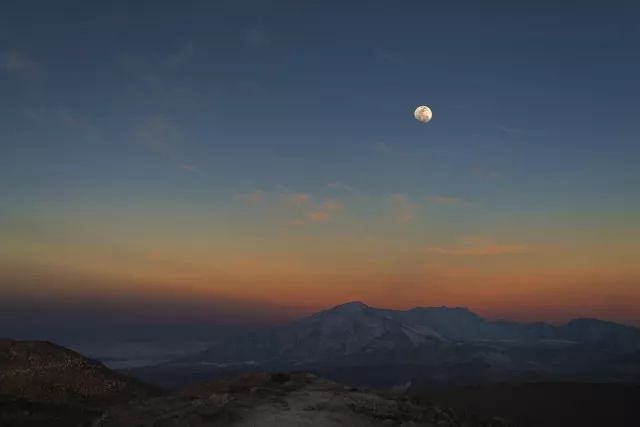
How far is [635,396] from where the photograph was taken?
98125 millimetres

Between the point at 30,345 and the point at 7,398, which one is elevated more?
the point at 30,345

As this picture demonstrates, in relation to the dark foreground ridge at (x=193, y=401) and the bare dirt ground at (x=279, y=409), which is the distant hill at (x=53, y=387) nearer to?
the dark foreground ridge at (x=193, y=401)

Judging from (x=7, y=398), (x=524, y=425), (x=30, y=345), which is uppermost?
(x=30, y=345)

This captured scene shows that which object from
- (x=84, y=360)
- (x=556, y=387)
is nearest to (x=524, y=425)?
(x=556, y=387)

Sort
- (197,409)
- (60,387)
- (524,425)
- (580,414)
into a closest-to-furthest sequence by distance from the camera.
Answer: (197,409)
(60,387)
(524,425)
(580,414)

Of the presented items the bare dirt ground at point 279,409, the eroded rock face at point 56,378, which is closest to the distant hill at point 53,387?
the eroded rock face at point 56,378

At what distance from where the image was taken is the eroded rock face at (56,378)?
165 ft

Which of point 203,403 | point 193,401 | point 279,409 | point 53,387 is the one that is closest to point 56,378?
point 53,387

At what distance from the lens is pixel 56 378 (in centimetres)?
5375

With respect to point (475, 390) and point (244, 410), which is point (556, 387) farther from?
point (244, 410)

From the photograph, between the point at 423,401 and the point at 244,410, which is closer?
the point at 244,410

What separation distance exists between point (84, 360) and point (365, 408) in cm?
4229

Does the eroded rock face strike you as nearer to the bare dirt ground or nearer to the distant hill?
the distant hill

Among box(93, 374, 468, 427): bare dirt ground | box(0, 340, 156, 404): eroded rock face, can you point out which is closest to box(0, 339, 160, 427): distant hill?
box(0, 340, 156, 404): eroded rock face
